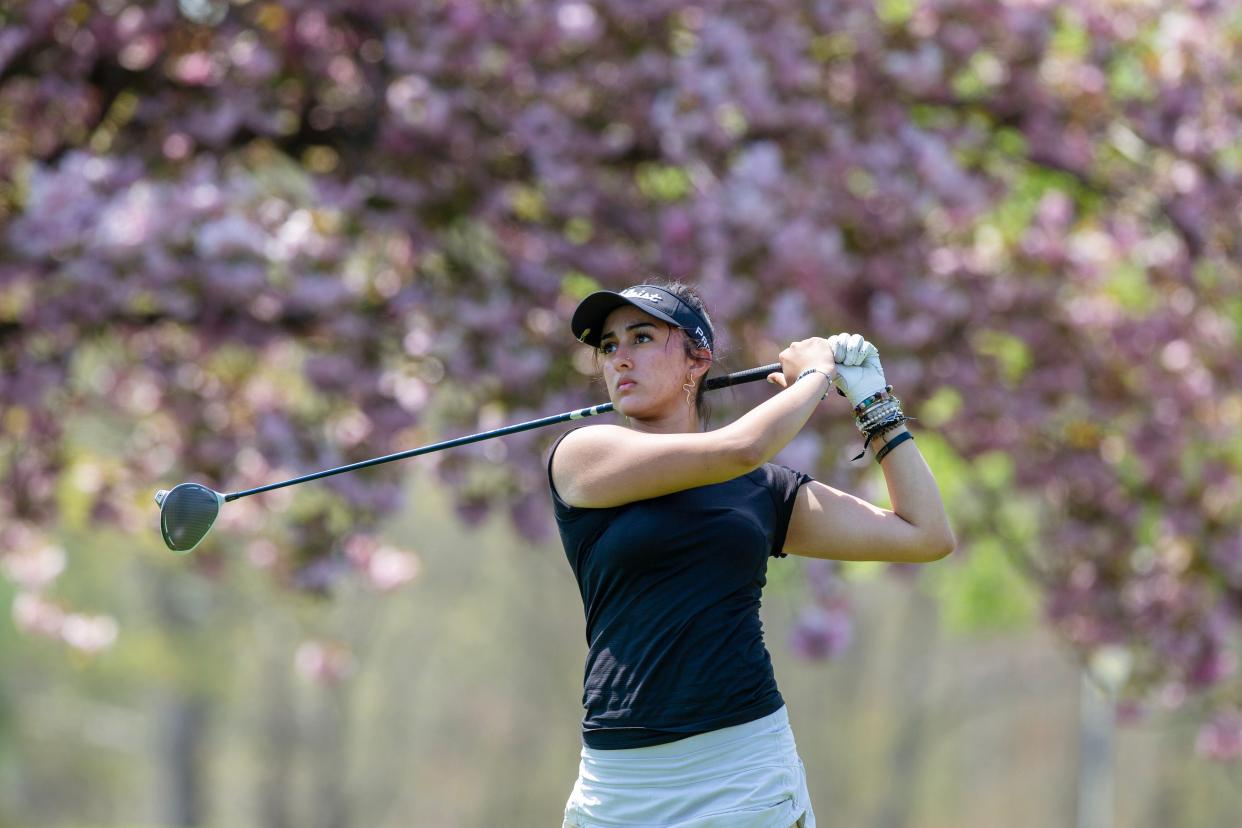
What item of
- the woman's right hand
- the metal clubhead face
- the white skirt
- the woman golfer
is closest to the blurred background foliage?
the metal clubhead face

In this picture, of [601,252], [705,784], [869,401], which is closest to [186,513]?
[705,784]

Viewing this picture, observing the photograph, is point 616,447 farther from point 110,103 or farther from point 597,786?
point 110,103

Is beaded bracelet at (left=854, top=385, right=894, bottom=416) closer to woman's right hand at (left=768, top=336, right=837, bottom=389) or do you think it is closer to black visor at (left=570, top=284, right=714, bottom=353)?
woman's right hand at (left=768, top=336, right=837, bottom=389)

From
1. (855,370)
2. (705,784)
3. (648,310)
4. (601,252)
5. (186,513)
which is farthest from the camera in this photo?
(601,252)

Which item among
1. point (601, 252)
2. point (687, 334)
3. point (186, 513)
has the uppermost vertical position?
point (601, 252)

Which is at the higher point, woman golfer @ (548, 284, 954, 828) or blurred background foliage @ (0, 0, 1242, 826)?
blurred background foliage @ (0, 0, 1242, 826)

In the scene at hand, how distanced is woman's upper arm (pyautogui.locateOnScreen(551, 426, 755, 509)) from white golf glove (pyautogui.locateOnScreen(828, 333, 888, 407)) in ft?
1.12

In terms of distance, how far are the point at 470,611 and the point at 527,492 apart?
17.4 meters

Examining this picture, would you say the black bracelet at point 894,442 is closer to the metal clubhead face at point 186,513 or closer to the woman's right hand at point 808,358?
the woman's right hand at point 808,358

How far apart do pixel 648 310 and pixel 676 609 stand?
1.72 ft

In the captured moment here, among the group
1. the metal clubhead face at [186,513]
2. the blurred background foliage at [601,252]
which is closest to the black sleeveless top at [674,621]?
the metal clubhead face at [186,513]

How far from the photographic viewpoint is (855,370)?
319 cm

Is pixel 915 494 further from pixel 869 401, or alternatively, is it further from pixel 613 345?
pixel 613 345

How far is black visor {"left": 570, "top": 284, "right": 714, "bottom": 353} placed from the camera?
3113mm
